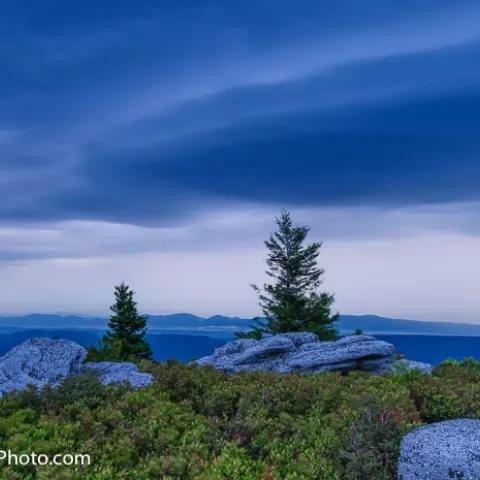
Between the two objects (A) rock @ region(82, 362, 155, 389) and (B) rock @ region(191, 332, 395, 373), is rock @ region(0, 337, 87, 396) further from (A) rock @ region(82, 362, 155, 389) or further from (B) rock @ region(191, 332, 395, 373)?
(B) rock @ region(191, 332, 395, 373)

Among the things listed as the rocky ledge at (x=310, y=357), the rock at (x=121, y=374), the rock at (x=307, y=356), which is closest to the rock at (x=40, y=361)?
the rock at (x=121, y=374)

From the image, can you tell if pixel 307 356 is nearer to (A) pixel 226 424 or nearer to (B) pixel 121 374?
(B) pixel 121 374

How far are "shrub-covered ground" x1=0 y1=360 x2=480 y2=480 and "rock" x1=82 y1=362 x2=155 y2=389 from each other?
0.81m

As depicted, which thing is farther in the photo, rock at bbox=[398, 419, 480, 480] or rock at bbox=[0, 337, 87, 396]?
rock at bbox=[0, 337, 87, 396]

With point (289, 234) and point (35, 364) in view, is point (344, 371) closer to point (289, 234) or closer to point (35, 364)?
point (35, 364)

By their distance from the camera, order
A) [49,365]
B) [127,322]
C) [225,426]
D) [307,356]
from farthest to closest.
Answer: [127,322]
[307,356]
[49,365]
[225,426]

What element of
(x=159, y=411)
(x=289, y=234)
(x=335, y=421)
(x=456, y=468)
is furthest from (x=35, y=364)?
(x=289, y=234)

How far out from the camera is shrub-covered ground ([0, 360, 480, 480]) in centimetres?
717

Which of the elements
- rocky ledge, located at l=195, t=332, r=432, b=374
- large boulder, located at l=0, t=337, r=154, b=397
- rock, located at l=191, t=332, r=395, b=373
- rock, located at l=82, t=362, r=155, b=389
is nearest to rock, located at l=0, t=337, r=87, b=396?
large boulder, located at l=0, t=337, r=154, b=397

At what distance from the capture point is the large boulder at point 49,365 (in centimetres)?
1260

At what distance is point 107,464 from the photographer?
284 inches

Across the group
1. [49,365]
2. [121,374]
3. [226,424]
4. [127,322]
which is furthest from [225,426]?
[127,322]

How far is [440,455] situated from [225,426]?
308cm

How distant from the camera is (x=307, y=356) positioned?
52.8 feet
